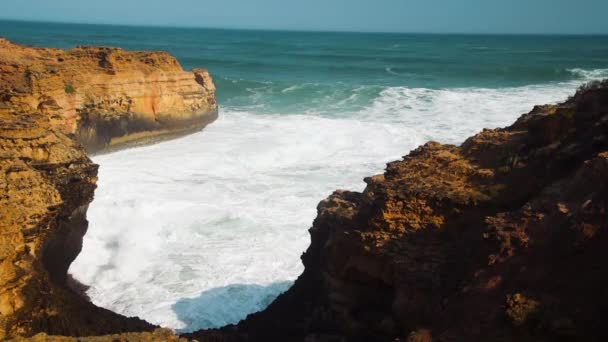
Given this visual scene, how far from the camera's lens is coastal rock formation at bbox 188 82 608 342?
4.60 m

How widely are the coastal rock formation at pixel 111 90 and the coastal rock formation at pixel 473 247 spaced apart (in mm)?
11632

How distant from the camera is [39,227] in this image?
7.74 metres

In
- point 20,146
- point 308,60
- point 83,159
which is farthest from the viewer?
point 308,60

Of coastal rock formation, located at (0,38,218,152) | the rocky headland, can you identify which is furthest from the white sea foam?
the rocky headland

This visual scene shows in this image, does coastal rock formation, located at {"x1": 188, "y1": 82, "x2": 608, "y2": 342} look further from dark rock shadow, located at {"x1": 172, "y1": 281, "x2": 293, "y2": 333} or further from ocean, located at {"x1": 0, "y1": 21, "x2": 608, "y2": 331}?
ocean, located at {"x1": 0, "y1": 21, "x2": 608, "y2": 331}

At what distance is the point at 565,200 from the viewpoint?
17.2ft

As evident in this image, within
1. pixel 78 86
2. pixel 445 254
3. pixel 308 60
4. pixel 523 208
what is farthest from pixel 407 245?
pixel 308 60

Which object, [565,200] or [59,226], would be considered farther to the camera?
[59,226]

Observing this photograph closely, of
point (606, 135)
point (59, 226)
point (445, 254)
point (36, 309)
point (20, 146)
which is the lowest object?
point (36, 309)

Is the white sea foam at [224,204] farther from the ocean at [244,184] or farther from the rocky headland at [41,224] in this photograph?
the rocky headland at [41,224]

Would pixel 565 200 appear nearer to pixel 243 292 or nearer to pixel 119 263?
pixel 243 292

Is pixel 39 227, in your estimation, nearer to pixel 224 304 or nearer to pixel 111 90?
pixel 224 304

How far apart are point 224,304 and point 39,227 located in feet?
12.5

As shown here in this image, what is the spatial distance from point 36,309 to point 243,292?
426 centimetres
